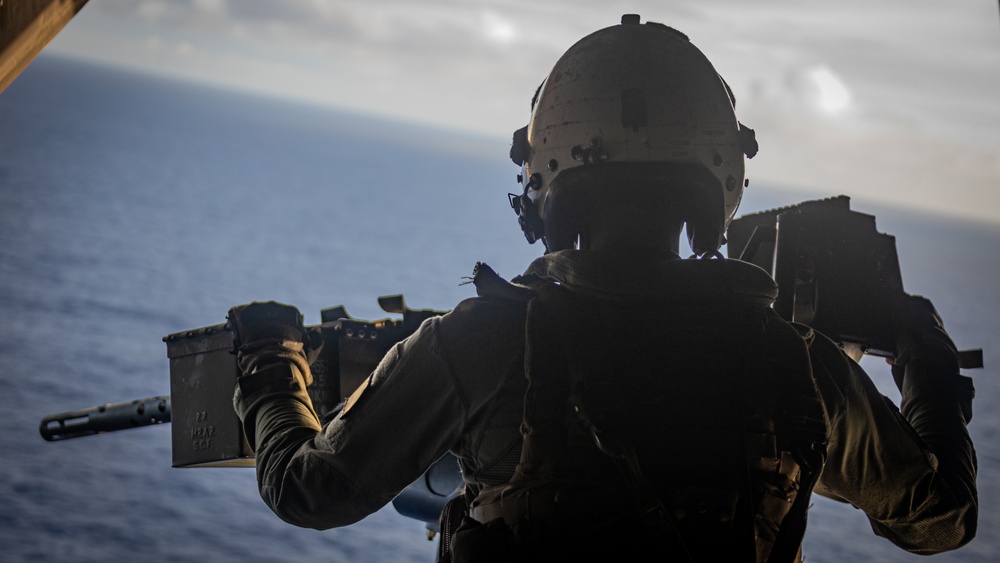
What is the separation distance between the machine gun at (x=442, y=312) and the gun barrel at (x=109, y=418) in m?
0.45

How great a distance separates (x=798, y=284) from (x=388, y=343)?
1124 millimetres

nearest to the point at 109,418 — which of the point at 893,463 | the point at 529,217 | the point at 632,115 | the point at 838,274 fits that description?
the point at 529,217

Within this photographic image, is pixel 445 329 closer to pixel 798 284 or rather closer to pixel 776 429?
pixel 776 429

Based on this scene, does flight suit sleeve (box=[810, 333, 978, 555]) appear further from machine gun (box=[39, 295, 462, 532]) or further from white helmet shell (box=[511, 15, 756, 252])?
machine gun (box=[39, 295, 462, 532])

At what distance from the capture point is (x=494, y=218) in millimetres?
34719

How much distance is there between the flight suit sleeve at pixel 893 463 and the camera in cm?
258

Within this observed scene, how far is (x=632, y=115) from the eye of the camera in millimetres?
2785

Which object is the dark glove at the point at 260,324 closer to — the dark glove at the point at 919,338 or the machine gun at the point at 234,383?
the machine gun at the point at 234,383

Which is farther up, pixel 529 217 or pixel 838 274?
pixel 529 217

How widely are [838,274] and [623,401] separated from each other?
45.1 inches

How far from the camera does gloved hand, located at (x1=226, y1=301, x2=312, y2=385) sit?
2.75 meters

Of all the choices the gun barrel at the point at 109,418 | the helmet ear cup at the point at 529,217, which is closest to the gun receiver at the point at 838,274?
the helmet ear cup at the point at 529,217

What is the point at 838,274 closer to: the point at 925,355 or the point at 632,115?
the point at 925,355

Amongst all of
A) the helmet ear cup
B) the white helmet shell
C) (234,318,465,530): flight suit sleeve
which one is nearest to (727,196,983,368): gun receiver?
the white helmet shell
